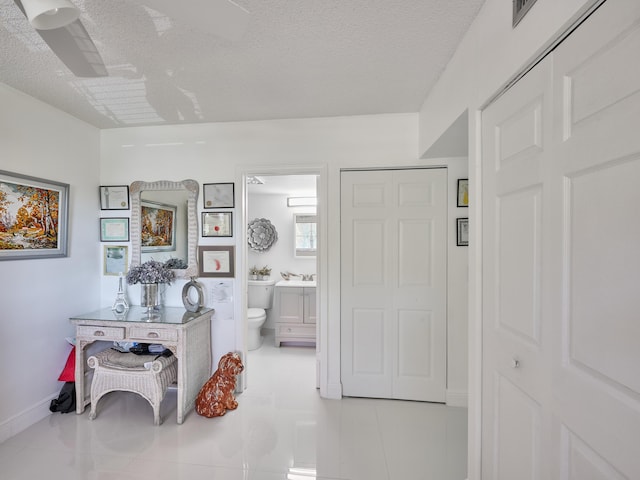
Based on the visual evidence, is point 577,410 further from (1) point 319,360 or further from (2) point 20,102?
(2) point 20,102

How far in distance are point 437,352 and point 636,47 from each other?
233cm

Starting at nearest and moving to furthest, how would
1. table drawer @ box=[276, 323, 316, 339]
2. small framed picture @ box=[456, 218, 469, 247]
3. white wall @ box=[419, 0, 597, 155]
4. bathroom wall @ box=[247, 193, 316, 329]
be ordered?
white wall @ box=[419, 0, 597, 155] < small framed picture @ box=[456, 218, 469, 247] < table drawer @ box=[276, 323, 316, 339] < bathroom wall @ box=[247, 193, 316, 329]

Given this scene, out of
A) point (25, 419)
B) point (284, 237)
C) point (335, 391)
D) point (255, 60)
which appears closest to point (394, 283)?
point (335, 391)

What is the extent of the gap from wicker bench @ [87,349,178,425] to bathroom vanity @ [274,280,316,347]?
A: 5.76ft

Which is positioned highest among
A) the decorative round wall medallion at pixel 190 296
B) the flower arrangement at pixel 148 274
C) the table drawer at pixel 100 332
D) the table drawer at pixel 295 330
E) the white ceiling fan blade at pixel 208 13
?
the white ceiling fan blade at pixel 208 13

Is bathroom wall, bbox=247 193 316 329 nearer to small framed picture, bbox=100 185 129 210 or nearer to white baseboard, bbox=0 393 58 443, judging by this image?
small framed picture, bbox=100 185 129 210

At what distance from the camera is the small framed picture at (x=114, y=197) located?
283 cm

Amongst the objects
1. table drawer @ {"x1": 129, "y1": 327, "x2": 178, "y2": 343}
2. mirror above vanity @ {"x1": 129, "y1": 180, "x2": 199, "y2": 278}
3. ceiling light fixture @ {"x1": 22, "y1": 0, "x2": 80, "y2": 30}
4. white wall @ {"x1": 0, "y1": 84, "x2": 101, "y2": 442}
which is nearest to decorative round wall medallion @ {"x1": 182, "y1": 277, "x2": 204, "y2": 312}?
mirror above vanity @ {"x1": 129, "y1": 180, "x2": 199, "y2": 278}

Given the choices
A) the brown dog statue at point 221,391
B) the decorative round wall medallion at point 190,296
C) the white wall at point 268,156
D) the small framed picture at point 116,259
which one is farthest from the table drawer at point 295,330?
the small framed picture at point 116,259

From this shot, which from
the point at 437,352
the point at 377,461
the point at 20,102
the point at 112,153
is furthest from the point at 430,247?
the point at 20,102

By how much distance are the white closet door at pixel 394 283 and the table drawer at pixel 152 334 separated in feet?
4.55

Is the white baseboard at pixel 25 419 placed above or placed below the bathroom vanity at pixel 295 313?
below

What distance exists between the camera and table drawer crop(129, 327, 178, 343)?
232 centimetres

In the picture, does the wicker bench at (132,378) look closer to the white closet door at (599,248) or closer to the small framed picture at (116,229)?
the small framed picture at (116,229)
